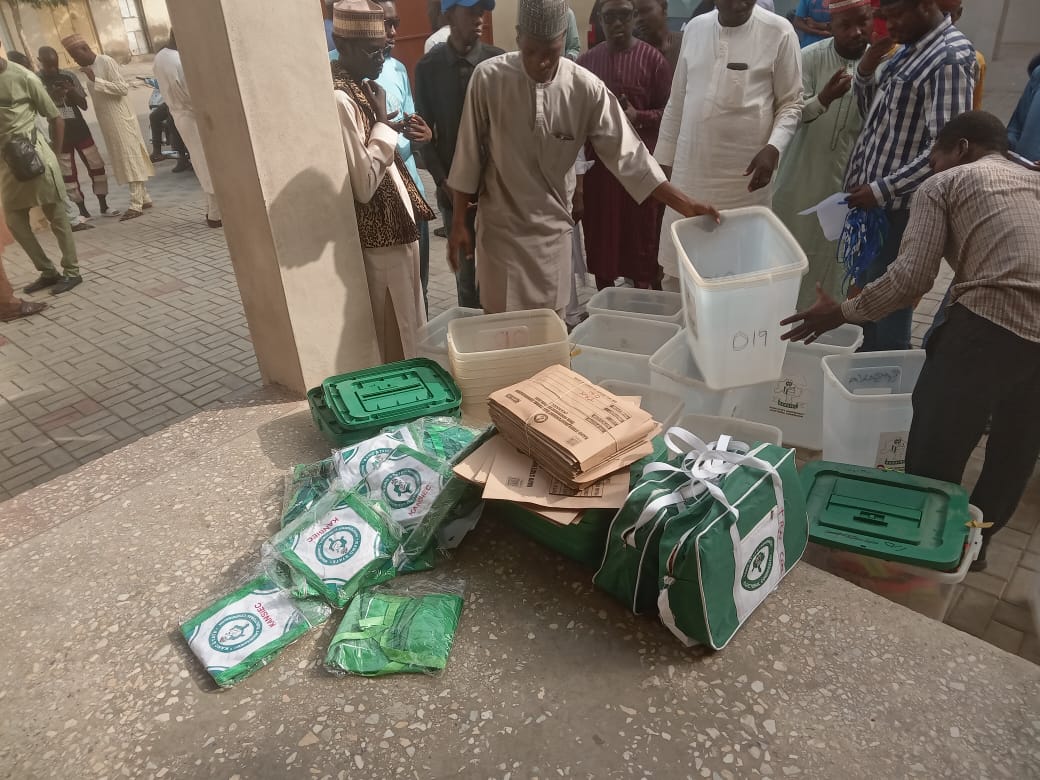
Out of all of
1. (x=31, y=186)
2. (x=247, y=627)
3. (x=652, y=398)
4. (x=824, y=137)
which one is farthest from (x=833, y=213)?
(x=31, y=186)

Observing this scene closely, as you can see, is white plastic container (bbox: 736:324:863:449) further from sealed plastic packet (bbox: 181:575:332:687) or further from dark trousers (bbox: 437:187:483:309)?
→ sealed plastic packet (bbox: 181:575:332:687)

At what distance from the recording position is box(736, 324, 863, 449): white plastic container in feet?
11.1

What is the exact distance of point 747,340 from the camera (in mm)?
2875

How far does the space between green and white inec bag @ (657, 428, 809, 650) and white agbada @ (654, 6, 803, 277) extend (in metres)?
2.20

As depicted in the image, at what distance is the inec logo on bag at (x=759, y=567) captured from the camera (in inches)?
77.5

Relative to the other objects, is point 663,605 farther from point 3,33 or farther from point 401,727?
point 3,33

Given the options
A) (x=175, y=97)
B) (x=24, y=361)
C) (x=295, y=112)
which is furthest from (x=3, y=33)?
Answer: (x=295, y=112)

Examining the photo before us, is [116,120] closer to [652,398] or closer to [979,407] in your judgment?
[652,398]

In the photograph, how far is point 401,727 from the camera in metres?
1.80

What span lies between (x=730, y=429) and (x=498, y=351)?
973 mm

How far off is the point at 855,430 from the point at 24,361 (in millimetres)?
5393

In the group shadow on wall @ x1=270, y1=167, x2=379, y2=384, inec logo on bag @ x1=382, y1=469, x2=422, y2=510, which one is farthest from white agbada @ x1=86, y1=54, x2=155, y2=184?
inec logo on bag @ x1=382, y1=469, x2=422, y2=510

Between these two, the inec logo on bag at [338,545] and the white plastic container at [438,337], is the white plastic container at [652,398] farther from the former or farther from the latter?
the inec logo on bag at [338,545]

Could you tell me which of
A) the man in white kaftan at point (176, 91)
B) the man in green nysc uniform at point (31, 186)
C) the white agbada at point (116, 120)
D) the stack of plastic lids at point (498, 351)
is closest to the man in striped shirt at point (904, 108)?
the stack of plastic lids at point (498, 351)
